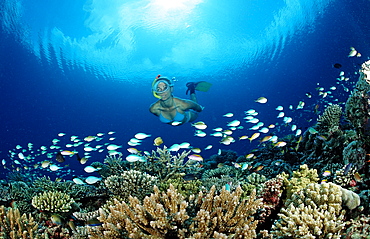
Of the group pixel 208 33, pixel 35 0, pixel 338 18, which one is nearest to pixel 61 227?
pixel 35 0

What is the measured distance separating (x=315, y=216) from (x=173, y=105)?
8.18 metres

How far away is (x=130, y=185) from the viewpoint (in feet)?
18.3

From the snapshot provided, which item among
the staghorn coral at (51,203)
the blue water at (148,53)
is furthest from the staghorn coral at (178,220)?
the blue water at (148,53)

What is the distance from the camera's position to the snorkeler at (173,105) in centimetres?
926

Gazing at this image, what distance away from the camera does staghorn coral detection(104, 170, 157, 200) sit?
5.49m

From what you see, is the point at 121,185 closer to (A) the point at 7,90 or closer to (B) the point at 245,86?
(A) the point at 7,90

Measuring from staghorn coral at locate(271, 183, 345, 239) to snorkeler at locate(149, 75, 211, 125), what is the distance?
22.2 feet

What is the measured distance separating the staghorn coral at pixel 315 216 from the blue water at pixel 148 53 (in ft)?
29.3

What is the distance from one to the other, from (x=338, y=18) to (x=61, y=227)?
33675mm

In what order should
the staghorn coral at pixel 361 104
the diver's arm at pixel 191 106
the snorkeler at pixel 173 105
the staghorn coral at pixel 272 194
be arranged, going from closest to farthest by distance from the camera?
the staghorn coral at pixel 272 194
the staghorn coral at pixel 361 104
the snorkeler at pixel 173 105
the diver's arm at pixel 191 106

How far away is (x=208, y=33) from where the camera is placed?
3077 centimetres

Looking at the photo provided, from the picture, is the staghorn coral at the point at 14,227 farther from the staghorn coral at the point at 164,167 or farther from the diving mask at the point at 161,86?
the diving mask at the point at 161,86

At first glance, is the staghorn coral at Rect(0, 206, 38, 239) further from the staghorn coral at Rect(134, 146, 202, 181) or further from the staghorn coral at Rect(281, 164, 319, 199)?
the staghorn coral at Rect(281, 164, 319, 199)

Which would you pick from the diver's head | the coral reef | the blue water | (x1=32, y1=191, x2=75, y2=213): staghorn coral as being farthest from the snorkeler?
the coral reef
